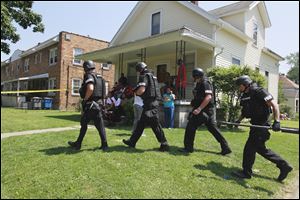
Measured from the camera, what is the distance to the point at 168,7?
55.9ft

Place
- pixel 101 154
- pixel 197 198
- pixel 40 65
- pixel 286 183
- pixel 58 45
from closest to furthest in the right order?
pixel 197 198, pixel 286 183, pixel 101 154, pixel 58 45, pixel 40 65

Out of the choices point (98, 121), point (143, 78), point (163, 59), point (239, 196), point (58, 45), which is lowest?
point (239, 196)

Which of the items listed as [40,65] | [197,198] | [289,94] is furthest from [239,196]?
[289,94]

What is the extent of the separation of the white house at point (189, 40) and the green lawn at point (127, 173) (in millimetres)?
4779

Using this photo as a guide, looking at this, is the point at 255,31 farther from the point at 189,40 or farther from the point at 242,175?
the point at 242,175

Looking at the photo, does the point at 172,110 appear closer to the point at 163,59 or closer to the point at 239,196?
the point at 239,196

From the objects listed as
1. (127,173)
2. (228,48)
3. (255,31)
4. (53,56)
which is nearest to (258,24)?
(255,31)

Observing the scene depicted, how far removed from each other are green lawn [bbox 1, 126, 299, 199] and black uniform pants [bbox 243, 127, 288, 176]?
0.95 ft

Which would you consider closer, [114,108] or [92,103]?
[92,103]

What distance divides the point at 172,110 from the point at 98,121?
4.37 m

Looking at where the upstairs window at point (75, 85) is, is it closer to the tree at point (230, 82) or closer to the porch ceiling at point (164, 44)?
the porch ceiling at point (164, 44)

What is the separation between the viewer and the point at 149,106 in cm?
616

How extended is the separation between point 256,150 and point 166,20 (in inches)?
529

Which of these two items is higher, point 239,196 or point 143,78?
point 143,78
